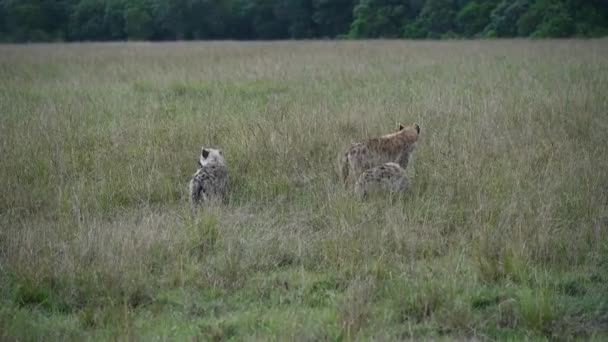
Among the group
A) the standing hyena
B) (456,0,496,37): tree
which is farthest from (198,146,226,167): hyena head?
(456,0,496,37): tree

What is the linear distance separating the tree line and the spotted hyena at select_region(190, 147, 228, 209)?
48034 millimetres

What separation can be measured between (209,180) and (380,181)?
2009mm

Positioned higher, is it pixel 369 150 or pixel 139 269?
pixel 369 150

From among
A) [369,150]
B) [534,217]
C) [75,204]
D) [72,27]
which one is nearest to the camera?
[534,217]

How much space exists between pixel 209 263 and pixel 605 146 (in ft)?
19.3

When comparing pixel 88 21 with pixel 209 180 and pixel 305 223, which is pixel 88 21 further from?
pixel 305 223

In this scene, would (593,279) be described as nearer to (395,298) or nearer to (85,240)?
(395,298)

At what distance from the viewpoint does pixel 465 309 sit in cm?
473

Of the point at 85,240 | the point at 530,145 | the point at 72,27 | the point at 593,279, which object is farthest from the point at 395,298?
the point at 72,27

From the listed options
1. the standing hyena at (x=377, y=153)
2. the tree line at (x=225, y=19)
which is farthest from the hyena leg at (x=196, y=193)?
the tree line at (x=225, y=19)

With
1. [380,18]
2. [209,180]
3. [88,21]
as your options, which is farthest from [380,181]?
[88,21]

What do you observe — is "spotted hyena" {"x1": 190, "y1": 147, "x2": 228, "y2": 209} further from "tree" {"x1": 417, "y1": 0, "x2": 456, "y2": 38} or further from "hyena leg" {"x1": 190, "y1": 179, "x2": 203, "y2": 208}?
"tree" {"x1": 417, "y1": 0, "x2": 456, "y2": 38}

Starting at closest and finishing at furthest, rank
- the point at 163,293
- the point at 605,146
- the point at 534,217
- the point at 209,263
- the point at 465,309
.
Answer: the point at 465,309 → the point at 163,293 → the point at 209,263 → the point at 534,217 → the point at 605,146

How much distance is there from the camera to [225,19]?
66875 mm
